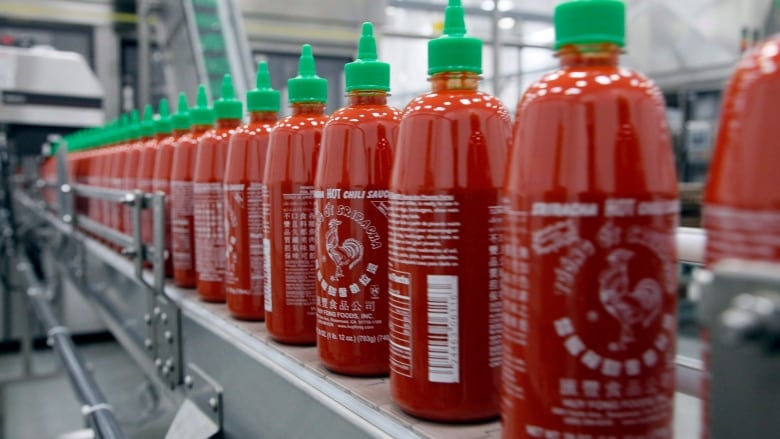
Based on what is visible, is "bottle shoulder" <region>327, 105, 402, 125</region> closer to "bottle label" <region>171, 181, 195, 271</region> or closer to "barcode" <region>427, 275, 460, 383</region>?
"barcode" <region>427, 275, 460, 383</region>

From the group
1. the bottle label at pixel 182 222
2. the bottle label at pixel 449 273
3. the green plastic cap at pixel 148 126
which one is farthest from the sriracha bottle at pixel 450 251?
the green plastic cap at pixel 148 126

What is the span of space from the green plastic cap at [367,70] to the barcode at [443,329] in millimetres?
232

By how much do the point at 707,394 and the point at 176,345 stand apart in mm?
845

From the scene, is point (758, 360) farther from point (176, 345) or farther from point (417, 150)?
point (176, 345)

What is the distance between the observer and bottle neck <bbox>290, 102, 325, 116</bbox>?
2.43 ft

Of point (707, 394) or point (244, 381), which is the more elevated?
point (707, 394)

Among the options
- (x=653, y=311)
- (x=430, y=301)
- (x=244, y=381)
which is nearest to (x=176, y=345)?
(x=244, y=381)

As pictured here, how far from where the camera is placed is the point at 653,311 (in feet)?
1.18

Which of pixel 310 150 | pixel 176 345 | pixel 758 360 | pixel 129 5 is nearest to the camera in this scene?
pixel 758 360

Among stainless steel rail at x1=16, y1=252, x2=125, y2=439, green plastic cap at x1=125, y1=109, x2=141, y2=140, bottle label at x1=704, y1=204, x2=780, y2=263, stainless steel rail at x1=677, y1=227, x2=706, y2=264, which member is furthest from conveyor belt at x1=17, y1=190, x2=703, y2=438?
green plastic cap at x1=125, y1=109, x2=141, y2=140

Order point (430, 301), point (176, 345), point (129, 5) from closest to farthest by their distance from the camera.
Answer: point (430, 301), point (176, 345), point (129, 5)

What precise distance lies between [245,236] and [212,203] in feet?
0.42

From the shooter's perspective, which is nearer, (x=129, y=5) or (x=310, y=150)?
(x=310, y=150)

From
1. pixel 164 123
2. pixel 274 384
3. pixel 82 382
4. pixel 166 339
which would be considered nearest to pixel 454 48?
pixel 274 384
